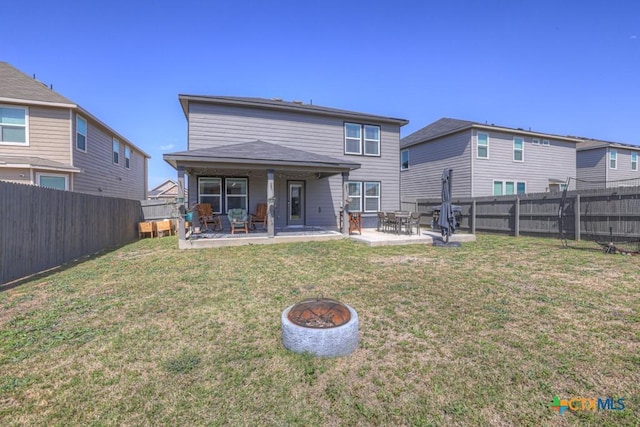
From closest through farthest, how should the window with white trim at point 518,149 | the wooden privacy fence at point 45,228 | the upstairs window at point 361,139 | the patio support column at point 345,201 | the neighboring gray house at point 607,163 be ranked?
the wooden privacy fence at point 45,228 → the patio support column at point 345,201 → the upstairs window at point 361,139 → the window with white trim at point 518,149 → the neighboring gray house at point 607,163

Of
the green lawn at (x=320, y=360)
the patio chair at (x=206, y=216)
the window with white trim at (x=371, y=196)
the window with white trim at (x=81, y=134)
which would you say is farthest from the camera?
the window with white trim at (x=371, y=196)

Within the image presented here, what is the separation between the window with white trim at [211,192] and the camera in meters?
11.1

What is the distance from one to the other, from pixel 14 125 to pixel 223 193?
7633 millimetres

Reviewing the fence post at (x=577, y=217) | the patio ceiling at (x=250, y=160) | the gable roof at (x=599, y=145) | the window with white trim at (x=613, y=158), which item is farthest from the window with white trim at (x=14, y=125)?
the window with white trim at (x=613, y=158)

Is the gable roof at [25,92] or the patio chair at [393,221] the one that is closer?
the gable roof at [25,92]

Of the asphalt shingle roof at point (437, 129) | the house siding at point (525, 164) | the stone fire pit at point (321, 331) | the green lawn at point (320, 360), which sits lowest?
the green lawn at point (320, 360)

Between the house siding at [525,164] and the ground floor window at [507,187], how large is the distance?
0.18 metres

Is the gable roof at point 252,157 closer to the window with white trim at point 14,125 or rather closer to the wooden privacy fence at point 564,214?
the window with white trim at point 14,125

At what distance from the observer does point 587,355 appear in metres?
2.65

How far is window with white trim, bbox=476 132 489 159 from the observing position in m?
15.5

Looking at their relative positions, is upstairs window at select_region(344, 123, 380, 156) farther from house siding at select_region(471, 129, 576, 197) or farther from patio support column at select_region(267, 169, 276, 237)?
house siding at select_region(471, 129, 576, 197)

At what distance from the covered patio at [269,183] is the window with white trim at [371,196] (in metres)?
1.43

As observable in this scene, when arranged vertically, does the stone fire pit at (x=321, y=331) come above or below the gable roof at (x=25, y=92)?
below

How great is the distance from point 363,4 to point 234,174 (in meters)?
8.17
